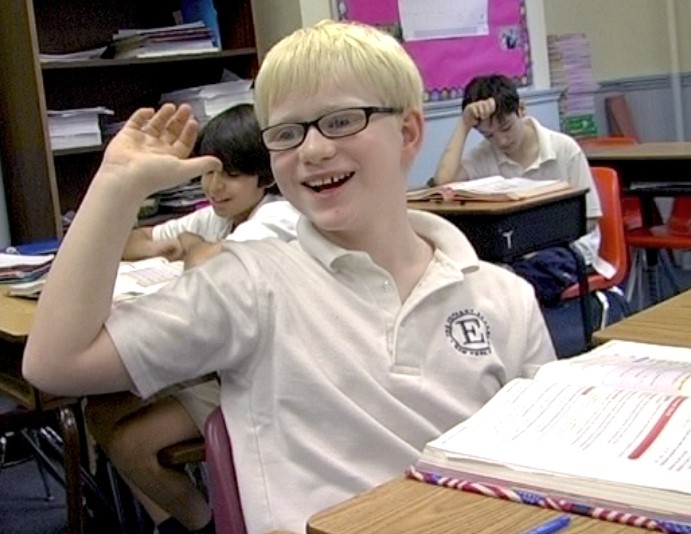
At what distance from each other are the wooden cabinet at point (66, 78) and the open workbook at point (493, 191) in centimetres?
120

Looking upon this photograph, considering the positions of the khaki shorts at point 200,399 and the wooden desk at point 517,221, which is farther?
the wooden desk at point 517,221

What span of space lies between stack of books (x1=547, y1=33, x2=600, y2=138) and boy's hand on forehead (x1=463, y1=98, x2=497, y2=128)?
1671 mm

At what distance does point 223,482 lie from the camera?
1.21m

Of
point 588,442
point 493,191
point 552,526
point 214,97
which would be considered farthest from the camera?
point 214,97

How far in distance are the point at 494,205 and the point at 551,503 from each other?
221 centimetres

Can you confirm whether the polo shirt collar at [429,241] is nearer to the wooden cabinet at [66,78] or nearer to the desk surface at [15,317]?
the desk surface at [15,317]

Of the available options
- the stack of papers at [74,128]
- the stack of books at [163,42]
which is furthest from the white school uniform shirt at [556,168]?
the stack of papers at [74,128]

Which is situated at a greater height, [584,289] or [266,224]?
[266,224]

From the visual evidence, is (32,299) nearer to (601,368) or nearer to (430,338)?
(430,338)

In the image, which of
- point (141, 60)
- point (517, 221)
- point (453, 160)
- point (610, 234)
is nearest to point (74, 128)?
point (141, 60)

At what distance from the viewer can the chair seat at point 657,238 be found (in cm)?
376

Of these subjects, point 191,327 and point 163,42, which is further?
point 163,42

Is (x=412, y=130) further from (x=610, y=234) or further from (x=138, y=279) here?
(x=610, y=234)

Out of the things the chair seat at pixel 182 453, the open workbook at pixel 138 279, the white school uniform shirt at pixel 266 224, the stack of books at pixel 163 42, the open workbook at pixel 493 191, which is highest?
the stack of books at pixel 163 42
